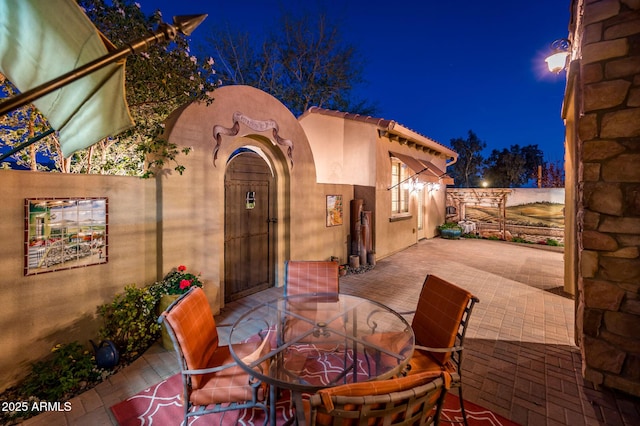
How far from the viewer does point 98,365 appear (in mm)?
3242

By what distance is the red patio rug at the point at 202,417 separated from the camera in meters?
2.54

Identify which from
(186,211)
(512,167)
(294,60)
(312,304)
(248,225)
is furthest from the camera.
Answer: (512,167)

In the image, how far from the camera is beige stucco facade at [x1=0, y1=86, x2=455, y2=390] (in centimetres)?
301

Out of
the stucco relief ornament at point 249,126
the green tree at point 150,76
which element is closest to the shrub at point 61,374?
the green tree at point 150,76

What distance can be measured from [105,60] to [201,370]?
81.4 inches

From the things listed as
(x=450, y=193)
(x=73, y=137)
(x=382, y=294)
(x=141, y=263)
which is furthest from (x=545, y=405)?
(x=450, y=193)

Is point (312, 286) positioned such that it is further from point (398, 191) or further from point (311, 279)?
point (398, 191)

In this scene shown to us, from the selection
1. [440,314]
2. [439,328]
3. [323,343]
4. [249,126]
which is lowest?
[323,343]

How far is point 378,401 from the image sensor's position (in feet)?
4.00

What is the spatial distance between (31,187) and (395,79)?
238 feet

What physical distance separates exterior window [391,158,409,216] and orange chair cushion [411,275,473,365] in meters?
7.14

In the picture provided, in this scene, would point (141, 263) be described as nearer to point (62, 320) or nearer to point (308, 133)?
point (62, 320)

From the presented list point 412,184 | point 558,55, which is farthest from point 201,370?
point 412,184

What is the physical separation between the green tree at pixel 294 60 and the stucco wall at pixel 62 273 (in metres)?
11.4
